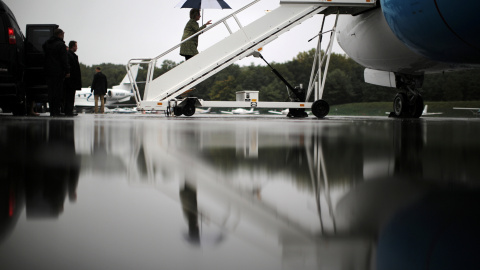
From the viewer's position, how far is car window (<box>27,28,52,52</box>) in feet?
28.1

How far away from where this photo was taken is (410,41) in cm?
531

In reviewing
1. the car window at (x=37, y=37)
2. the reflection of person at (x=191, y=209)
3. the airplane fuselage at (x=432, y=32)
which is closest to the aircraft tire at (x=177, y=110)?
the car window at (x=37, y=37)

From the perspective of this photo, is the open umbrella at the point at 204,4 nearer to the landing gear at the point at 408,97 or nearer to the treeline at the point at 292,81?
the landing gear at the point at 408,97

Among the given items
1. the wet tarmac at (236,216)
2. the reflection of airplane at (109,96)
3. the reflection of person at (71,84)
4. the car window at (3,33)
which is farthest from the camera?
the reflection of airplane at (109,96)

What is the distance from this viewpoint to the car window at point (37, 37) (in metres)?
8.57

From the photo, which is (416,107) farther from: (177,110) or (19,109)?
(19,109)

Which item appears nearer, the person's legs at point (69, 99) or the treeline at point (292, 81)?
the person's legs at point (69, 99)

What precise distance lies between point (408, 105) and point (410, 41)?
4420 mm

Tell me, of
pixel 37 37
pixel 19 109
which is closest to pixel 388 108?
pixel 19 109

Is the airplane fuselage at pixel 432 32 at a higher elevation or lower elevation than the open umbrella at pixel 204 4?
lower

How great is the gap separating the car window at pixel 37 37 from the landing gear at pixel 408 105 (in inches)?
272

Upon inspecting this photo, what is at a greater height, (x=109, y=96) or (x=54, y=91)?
(x=109, y=96)

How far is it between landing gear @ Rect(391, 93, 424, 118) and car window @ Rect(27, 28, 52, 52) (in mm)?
6897

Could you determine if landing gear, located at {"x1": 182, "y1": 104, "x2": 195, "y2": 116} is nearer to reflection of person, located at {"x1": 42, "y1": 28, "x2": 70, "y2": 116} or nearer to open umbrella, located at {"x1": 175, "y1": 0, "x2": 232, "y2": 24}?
open umbrella, located at {"x1": 175, "y1": 0, "x2": 232, "y2": 24}
